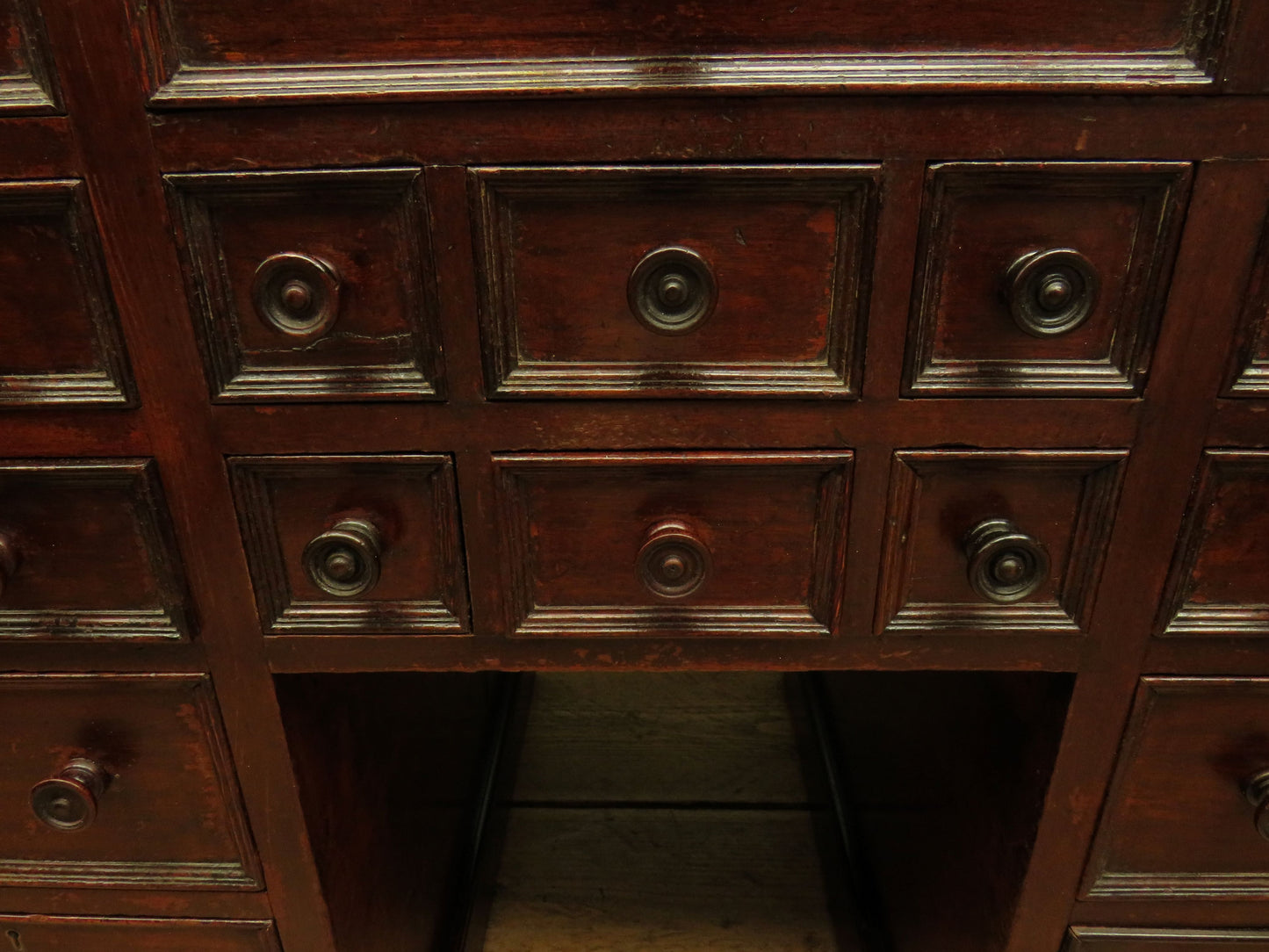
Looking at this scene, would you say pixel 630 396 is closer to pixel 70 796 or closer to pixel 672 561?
pixel 672 561

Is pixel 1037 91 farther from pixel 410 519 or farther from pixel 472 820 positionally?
pixel 472 820

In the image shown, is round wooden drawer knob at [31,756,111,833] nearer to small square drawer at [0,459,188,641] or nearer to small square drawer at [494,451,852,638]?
small square drawer at [0,459,188,641]

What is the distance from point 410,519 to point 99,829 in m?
0.39

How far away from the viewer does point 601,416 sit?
1.86 ft

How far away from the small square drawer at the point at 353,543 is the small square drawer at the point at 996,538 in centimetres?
31

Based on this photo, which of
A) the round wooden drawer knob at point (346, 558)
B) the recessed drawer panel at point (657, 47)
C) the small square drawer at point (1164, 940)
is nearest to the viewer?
the recessed drawer panel at point (657, 47)

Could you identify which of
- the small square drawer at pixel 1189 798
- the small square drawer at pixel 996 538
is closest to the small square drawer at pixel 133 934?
the small square drawer at pixel 996 538

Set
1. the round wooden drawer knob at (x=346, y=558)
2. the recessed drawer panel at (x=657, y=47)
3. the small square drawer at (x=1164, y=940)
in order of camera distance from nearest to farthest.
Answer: the recessed drawer panel at (x=657, y=47) < the round wooden drawer knob at (x=346, y=558) < the small square drawer at (x=1164, y=940)

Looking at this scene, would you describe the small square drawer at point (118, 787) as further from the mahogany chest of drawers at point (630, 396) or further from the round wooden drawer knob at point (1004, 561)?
the round wooden drawer knob at point (1004, 561)

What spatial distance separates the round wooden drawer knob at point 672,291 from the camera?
520 millimetres

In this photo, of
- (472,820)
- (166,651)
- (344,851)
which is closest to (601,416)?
(166,651)

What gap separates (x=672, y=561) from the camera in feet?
1.95

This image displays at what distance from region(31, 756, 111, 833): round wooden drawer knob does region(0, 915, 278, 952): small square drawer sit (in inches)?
5.1

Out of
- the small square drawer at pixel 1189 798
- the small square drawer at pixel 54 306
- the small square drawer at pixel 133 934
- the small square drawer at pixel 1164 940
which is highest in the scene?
the small square drawer at pixel 54 306
